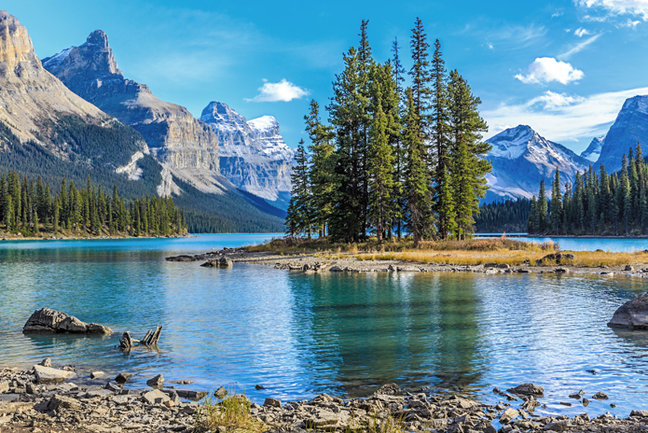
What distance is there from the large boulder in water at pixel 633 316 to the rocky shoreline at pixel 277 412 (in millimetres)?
9085

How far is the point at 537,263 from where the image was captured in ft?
140

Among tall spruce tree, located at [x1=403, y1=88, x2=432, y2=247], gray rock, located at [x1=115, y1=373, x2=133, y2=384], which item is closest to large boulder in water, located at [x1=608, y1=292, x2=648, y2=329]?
gray rock, located at [x1=115, y1=373, x2=133, y2=384]

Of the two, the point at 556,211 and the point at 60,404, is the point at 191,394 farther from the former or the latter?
the point at 556,211

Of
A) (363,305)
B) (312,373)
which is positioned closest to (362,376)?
(312,373)

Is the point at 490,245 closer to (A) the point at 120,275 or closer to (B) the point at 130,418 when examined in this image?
(A) the point at 120,275

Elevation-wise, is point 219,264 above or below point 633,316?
above

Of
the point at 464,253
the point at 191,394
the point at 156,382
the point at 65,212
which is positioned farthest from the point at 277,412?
the point at 65,212

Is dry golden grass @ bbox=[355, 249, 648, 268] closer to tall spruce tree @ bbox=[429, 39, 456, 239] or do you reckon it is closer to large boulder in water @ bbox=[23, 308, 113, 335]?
tall spruce tree @ bbox=[429, 39, 456, 239]

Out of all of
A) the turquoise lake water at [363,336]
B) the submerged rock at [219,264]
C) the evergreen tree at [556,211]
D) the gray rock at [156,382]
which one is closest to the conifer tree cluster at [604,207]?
the evergreen tree at [556,211]

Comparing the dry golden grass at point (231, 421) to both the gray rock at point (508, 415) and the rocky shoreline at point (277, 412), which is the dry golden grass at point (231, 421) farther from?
the gray rock at point (508, 415)

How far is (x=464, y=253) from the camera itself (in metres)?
51.1

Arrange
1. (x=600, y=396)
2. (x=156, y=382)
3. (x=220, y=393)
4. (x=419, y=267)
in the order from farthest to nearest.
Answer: (x=419, y=267) < (x=156, y=382) < (x=220, y=393) < (x=600, y=396)

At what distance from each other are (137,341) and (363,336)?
313 inches

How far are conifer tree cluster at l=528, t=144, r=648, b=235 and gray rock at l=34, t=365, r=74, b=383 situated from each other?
166m
